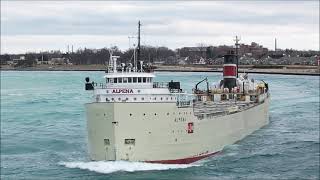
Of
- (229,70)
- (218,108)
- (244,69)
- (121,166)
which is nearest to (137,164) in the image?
(121,166)

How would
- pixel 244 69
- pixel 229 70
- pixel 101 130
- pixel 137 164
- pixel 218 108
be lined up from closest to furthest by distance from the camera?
pixel 137 164, pixel 101 130, pixel 218 108, pixel 229 70, pixel 244 69

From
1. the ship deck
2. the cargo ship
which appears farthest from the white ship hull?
the ship deck

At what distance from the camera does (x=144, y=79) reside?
28.3m

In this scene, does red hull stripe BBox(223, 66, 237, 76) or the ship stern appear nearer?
the ship stern

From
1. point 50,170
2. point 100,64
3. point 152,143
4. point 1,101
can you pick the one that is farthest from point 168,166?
point 100,64

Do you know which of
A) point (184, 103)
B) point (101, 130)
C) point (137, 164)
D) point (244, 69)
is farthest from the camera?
point (244, 69)

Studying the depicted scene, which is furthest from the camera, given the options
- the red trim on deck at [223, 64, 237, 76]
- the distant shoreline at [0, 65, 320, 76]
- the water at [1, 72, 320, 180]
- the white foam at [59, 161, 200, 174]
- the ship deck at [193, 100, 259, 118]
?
the distant shoreline at [0, 65, 320, 76]

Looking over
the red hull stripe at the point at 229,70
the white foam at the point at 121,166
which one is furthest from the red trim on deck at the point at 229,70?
the white foam at the point at 121,166

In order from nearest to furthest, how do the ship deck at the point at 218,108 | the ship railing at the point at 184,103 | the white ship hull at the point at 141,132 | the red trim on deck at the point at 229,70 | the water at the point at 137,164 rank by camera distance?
1. the water at the point at 137,164
2. the white ship hull at the point at 141,132
3. the ship railing at the point at 184,103
4. the ship deck at the point at 218,108
5. the red trim on deck at the point at 229,70

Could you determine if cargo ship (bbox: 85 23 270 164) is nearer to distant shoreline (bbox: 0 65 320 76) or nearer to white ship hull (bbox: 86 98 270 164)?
white ship hull (bbox: 86 98 270 164)

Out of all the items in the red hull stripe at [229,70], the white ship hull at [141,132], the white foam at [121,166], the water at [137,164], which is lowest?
the water at [137,164]

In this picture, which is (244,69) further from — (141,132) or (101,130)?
(101,130)

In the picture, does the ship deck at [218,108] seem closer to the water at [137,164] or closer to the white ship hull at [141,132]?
the water at [137,164]

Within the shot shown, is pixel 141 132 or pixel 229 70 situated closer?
pixel 141 132
